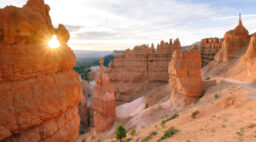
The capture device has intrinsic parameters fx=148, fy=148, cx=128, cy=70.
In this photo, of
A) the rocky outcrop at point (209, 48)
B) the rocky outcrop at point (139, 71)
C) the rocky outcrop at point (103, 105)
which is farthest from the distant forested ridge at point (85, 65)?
the rocky outcrop at point (103, 105)

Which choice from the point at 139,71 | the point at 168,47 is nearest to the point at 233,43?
the point at 168,47

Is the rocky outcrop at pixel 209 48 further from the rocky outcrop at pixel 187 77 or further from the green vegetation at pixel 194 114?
the green vegetation at pixel 194 114

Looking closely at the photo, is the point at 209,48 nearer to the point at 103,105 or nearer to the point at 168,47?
the point at 168,47

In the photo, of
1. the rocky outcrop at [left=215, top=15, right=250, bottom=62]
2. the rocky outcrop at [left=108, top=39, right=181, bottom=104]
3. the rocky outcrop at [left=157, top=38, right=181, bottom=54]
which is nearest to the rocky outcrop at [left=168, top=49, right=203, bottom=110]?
the rocky outcrop at [left=215, top=15, right=250, bottom=62]

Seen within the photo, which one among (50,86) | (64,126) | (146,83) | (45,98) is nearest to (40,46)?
(50,86)

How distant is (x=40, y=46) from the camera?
5.59 meters

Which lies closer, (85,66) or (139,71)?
(139,71)

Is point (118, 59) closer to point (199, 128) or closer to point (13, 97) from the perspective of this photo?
point (199, 128)

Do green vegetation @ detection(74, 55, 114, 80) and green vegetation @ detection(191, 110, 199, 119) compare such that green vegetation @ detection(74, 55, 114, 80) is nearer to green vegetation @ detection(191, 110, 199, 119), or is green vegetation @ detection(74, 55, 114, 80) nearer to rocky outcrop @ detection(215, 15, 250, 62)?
rocky outcrop @ detection(215, 15, 250, 62)

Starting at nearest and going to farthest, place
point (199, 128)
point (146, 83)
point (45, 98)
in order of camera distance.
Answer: point (45, 98) → point (199, 128) → point (146, 83)

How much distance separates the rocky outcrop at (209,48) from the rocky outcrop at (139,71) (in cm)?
670

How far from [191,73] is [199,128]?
8516 millimetres

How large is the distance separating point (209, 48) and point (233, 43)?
7.74 meters

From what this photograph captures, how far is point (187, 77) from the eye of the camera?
54.0 feet
